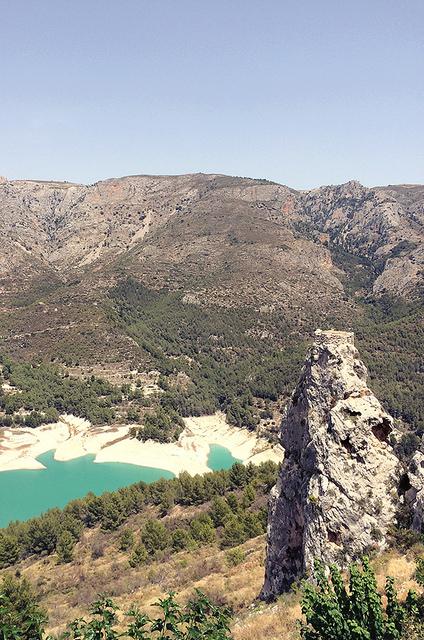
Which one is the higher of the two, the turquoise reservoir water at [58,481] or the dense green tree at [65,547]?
the dense green tree at [65,547]

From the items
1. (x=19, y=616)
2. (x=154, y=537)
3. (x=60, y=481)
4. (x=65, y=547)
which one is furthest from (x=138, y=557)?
(x=60, y=481)

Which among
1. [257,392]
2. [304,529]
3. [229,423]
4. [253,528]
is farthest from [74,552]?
[257,392]

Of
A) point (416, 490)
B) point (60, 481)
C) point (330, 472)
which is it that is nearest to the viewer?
point (416, 490)

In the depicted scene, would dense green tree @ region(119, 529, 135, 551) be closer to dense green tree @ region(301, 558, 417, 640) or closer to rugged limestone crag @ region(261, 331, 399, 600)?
rugged limestone crag @ region(261, 331, 399, 600)

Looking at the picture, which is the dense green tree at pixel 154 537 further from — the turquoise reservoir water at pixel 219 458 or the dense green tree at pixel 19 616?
the turquoise reservoir water at pixel 219 458

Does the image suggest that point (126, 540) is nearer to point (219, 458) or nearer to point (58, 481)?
point (58, 481)

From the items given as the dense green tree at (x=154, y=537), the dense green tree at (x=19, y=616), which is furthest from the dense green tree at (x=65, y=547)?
the dense green tree at (x=19, y=616)
